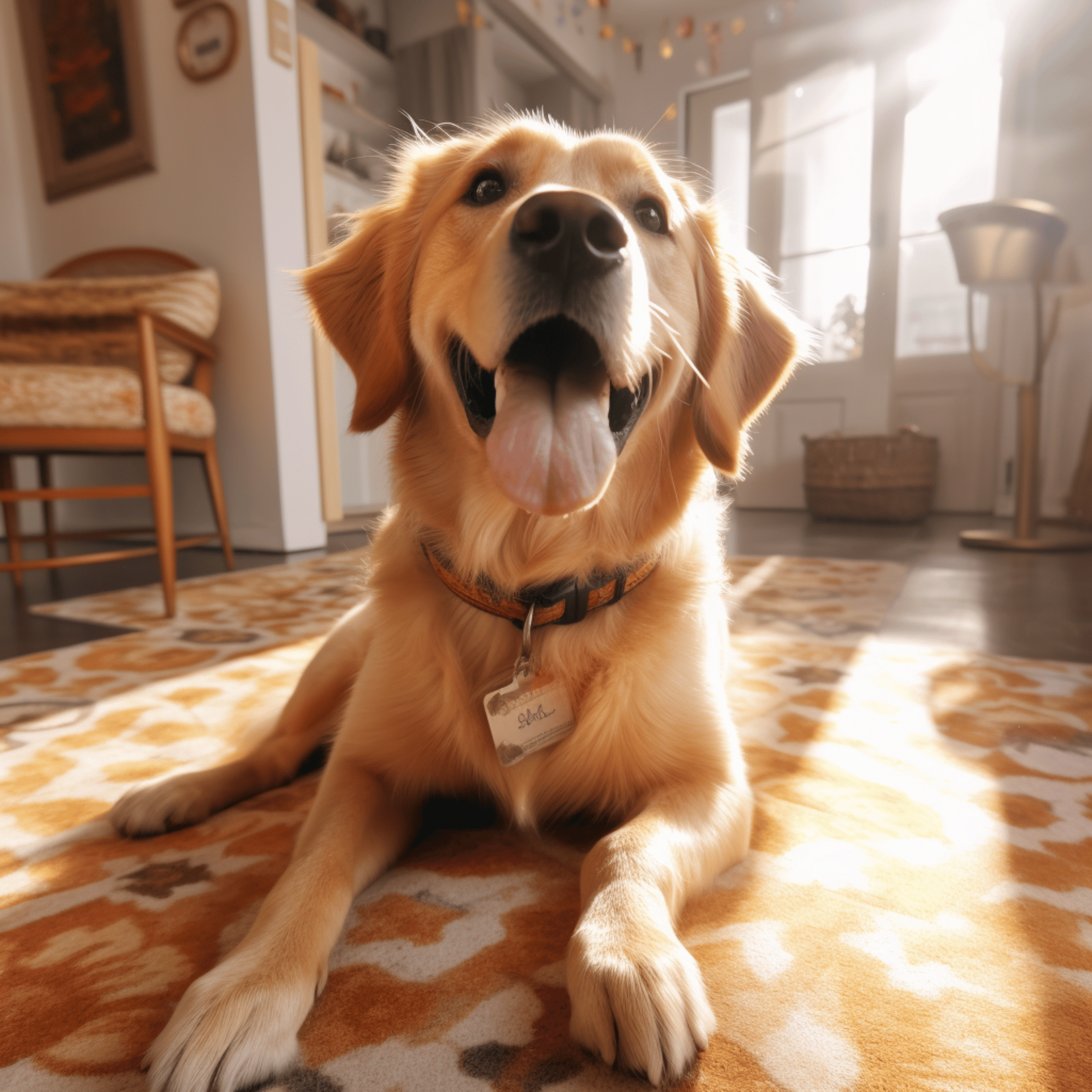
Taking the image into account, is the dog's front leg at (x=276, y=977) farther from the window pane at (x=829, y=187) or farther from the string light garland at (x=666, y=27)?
the string light garland at (x=666, y=27)

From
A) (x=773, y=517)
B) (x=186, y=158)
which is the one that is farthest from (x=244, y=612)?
(x=773, y=517)

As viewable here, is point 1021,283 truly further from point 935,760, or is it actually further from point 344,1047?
point 344,1047

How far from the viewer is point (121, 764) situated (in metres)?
1.24

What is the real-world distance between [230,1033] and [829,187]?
6.49 meters

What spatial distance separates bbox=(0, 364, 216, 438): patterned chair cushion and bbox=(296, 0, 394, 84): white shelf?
3.63 m

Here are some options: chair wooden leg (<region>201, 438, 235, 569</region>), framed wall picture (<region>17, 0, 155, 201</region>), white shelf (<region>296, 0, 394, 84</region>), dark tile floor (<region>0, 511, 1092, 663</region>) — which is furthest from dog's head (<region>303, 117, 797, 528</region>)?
white shelf (<region>296, 0, 394, 84</region>)

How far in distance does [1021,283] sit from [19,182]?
6.03 meters

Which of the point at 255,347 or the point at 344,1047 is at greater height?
the point at 255,347

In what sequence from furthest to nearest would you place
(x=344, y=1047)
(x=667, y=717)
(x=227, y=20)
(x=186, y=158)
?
(x=186, y=158) < (x=227, y=20) < (x=667, y=717) < (x=344, y=1047)

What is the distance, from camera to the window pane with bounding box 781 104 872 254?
553 centimetres

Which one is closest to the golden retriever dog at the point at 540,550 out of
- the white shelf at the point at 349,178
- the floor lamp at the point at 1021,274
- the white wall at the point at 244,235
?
the white wall at the point at 244,235

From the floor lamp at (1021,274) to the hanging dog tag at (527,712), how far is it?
3708mm

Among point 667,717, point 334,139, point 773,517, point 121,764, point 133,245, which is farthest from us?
point 773,517

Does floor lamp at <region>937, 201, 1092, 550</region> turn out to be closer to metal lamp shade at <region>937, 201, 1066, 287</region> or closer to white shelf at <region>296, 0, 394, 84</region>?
metal lamp shade at <region>937, 201, 1066, 287</region>
